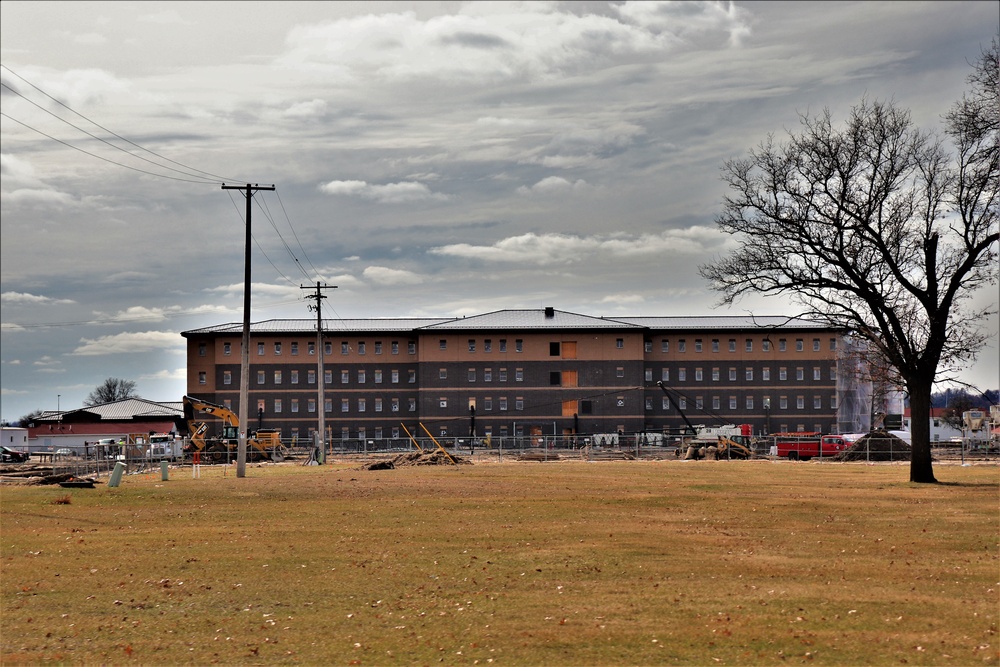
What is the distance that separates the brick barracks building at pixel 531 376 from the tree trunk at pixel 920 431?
76.5 m

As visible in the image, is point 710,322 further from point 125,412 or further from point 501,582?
point 501,582

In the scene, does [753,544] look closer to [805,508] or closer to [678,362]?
[805,508]

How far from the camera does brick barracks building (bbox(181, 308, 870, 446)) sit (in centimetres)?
11988

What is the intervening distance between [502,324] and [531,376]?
6.86 m

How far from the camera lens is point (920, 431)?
138ft

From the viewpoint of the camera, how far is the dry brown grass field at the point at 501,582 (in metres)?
13.4

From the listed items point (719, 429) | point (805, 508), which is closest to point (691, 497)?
point (805, 508)

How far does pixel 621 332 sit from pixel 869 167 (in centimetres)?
7960

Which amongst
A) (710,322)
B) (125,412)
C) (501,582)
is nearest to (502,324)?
(710,322)

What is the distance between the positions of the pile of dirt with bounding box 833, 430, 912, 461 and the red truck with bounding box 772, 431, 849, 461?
383 centimetres

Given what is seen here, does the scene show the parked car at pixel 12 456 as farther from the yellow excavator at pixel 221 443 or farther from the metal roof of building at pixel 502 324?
the metal roof of building at pixel 502 324

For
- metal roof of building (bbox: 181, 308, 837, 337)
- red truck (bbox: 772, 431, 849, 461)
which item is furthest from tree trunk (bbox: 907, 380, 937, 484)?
metal roof of building (bbox: 181, 308, 837, 337)

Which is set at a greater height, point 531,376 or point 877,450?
point 531,376

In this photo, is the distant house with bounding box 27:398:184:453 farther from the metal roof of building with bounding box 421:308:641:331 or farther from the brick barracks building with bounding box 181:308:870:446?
the metal roof of building with bounding box 421:308:641:331
